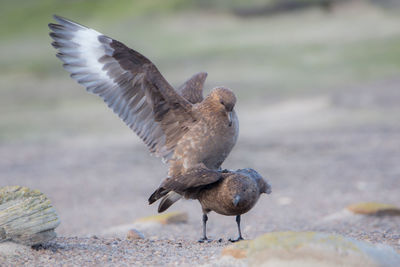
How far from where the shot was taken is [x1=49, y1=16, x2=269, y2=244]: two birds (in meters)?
5.27

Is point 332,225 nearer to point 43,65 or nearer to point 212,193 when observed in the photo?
point 212,193

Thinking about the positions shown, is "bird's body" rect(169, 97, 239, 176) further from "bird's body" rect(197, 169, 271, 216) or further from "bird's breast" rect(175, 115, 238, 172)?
"bird's body" rect(197, 169, 271, 216)

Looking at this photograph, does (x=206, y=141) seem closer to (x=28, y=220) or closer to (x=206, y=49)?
(x=28, y=220)

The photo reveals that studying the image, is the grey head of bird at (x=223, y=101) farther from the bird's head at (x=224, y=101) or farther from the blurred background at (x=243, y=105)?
the blurred background at (x=243, y=105)

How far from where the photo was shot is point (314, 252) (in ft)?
12.9

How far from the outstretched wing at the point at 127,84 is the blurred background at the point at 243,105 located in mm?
1100

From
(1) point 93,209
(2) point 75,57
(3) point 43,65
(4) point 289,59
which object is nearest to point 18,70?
(3) point 43,65

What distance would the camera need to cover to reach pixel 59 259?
4.62m

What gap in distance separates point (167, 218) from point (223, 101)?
1.77 metres

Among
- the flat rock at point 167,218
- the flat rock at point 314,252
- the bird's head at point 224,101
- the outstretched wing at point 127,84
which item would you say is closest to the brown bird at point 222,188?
the bird's head at point 224,101

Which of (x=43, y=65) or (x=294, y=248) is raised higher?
(x=43, y=65)

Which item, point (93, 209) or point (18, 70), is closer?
point (93, 209)

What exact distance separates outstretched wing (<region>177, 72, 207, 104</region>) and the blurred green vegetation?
8.28 metres

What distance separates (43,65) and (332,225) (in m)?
18.0
